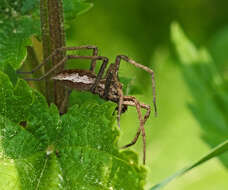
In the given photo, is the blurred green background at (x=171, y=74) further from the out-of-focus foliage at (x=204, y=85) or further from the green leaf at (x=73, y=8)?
the green leaf at (x=73, y=8)

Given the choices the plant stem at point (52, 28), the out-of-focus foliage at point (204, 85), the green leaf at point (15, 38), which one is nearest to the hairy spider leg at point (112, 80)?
the plant stem at point (52, 28)

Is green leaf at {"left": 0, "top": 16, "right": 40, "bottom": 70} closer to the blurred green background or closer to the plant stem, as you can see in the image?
the plant stem

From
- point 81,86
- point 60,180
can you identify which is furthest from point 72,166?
point 81,86

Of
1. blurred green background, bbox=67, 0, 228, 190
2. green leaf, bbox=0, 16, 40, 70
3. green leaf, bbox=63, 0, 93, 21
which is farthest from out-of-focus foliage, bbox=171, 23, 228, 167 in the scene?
green leaf, bbox=0, 16, 40, 70

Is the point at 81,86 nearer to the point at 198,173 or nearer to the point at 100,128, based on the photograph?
the point at 100,128

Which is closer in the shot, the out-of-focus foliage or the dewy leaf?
the dewy leaf

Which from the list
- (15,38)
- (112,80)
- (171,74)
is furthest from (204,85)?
(15,38)
